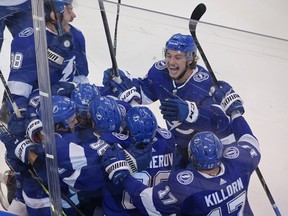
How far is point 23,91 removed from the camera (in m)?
2.12

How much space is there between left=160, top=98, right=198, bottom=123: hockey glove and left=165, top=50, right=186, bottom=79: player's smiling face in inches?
5.5

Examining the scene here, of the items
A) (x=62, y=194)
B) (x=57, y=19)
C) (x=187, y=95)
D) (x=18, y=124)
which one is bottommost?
(x=62, y=194)

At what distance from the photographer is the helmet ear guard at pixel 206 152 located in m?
1.83

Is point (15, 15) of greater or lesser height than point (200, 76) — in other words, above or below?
above

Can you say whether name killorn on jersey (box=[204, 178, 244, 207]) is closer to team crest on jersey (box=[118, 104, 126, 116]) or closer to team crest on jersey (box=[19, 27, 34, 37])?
team crest on jersey (box=[118, 104, 126, 116])

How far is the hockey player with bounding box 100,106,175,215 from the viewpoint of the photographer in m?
1.90

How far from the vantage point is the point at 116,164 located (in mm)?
1839

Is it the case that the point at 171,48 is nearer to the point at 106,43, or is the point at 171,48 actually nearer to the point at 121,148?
the point at 106,43

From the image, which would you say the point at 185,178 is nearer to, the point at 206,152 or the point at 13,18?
the point at 206,152

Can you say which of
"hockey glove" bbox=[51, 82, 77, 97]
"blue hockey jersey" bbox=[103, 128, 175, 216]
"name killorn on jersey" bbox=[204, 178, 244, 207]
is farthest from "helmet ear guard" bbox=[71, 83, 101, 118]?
"name killorn on jersey" bbox=[204, 178, 244, 207]

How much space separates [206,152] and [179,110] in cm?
22

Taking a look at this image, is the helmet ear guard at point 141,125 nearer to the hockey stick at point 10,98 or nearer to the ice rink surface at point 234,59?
the ice rink surface at point 234,59

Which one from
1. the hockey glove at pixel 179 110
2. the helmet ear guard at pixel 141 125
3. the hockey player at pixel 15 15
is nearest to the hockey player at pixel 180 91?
the hockey glove at pixel 179 110

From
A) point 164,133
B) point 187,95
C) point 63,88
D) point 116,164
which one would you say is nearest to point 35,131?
point 63,88
